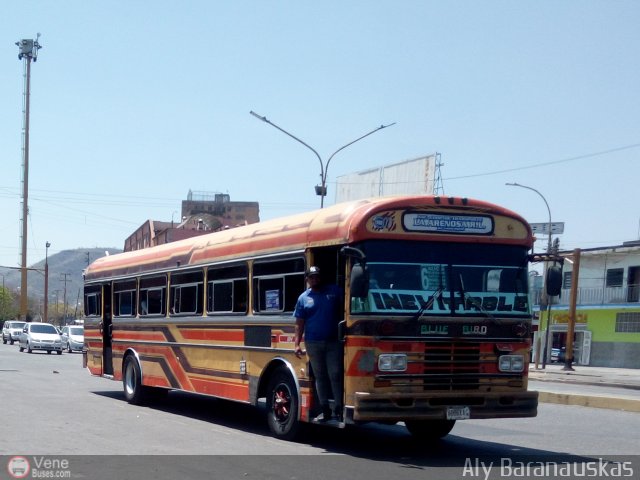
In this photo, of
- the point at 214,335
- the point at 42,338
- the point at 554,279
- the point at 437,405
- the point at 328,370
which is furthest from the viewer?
the point at 42,338

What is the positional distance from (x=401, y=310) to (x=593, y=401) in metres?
9.90

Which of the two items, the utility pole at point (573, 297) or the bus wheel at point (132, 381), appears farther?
the utility pole at point (573, 297)

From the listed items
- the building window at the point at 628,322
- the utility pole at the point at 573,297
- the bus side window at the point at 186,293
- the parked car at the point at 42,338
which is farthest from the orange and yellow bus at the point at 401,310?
the building window at the point at 628,322

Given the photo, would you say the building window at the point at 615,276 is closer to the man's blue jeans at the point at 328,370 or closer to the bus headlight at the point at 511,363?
the bus headlight at the point at 511,363

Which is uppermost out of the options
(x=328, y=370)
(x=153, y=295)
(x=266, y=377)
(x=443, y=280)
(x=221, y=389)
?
(x=443, y=280)

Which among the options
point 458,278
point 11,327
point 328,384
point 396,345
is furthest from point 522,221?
point 11,327

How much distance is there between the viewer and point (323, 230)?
37.8 ft

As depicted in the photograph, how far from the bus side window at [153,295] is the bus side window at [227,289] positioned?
87.5 inches

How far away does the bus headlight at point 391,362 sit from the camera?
10.7 m

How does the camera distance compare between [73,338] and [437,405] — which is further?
[73,338]

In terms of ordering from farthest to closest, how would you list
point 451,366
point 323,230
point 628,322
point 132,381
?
1. point 628,322
2. point 132,381
3. point 323,230
4. point 451,366

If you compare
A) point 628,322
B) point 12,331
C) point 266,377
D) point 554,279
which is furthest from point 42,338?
point 554,279

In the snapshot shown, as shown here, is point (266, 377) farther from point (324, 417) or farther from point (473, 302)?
point (473, 302)

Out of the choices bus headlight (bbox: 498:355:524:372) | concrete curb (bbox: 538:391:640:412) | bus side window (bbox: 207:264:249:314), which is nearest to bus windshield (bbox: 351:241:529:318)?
bus headlight (bbox: 498:355:524:372)
